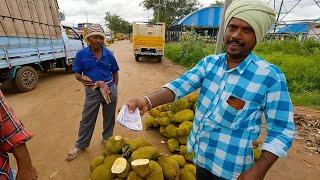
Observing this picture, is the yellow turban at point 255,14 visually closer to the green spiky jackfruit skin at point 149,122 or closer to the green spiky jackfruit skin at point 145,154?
the green spiky jackfruit skin at point 145,154

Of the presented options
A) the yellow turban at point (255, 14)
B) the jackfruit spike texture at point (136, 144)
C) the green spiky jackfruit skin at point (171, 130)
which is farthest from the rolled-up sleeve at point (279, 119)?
the green spiky jackfruit skin at point (171, 130)

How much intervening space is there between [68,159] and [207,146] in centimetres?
269

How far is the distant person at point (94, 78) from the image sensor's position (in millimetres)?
3732

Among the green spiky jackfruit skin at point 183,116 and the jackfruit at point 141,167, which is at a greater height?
the jackfruit at point 141,167

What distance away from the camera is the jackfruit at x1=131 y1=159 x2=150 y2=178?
2.38 m

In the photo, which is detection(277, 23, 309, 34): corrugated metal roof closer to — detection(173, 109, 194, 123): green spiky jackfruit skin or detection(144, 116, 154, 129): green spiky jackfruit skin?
detection(144, 116, 154, 129): green spiky jackfruit skin

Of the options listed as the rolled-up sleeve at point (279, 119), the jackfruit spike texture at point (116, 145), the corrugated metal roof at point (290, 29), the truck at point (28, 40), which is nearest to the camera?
the rolled-up sleeve at point (279, 119)

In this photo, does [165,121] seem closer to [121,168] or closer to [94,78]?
[94,78]

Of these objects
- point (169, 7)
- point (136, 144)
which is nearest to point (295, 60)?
point (136, 144)

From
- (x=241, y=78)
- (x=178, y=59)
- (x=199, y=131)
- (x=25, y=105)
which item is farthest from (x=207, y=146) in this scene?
(x=178, y=59)

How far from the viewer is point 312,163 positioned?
418cm

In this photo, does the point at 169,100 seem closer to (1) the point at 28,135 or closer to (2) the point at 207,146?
(2) the point at 207,146

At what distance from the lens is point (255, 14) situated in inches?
63.7

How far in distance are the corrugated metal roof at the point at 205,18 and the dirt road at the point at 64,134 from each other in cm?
2260
